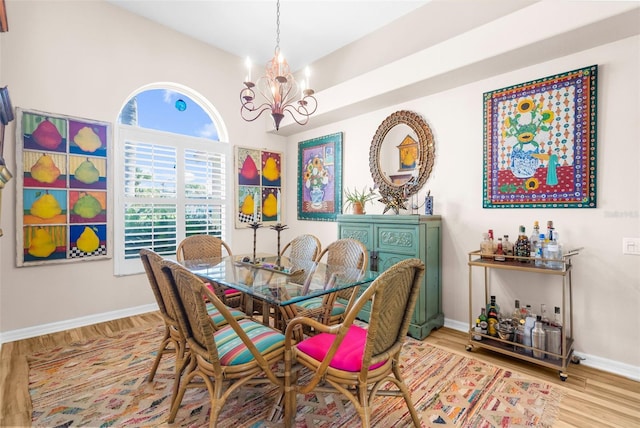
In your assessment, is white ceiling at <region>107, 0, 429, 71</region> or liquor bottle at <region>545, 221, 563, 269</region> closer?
liquor bottle at <region>545, 221, 563, 269</region>

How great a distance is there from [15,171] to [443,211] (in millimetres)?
4234

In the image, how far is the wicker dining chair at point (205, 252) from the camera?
2.72 meters

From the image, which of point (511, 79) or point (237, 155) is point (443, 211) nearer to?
point (511, 79)

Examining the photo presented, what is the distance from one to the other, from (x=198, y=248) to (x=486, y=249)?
9.22 ft

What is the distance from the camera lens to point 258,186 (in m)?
4.70

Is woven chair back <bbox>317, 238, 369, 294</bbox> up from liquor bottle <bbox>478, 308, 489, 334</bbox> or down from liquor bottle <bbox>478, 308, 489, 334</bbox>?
up

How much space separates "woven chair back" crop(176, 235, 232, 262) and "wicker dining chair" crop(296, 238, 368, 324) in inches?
49.3

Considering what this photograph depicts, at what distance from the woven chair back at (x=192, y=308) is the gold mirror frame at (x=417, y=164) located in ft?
7.99

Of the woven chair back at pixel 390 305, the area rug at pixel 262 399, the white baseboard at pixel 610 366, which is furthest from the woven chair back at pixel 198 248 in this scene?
the white baseboard at pixel 610 366

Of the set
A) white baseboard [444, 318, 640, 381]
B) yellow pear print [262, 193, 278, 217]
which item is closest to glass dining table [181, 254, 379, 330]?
white baseboard [444, 318, 640, 381]

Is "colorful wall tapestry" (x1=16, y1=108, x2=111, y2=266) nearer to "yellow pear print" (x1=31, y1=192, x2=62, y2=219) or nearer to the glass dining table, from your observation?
"yellow pear print" (x1=31, y1=192, x2=62, y2=219)

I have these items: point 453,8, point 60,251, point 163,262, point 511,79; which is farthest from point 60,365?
point 453,8

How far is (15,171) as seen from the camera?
282 centimetres

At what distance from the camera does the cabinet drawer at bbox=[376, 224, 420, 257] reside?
293 centimetres
